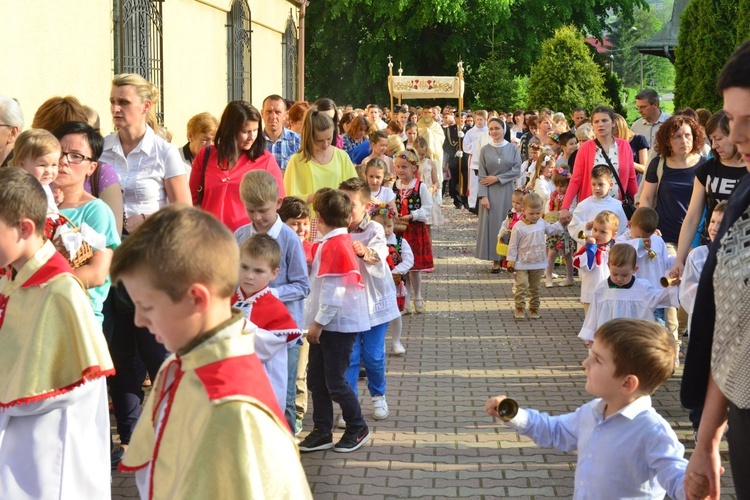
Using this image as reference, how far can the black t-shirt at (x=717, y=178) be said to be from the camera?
7.24m

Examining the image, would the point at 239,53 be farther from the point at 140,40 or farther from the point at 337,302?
the point at 337,302

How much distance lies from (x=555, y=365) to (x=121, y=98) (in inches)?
178

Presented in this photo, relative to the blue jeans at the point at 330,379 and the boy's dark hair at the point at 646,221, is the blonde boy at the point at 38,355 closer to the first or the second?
the blue jeans at the point at 330,379

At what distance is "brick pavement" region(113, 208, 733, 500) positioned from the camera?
6156mm

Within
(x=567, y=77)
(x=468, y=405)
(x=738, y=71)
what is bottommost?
(x=468, y=405)

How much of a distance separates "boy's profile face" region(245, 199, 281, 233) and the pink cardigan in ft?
17.0

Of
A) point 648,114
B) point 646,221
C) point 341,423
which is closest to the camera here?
point 341,423

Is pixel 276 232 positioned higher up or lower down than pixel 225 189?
lower down

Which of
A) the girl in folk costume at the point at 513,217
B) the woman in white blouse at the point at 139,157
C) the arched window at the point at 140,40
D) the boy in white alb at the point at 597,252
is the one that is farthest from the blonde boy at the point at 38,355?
the arched window at the point at 140,40

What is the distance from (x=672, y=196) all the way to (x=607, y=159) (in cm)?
191

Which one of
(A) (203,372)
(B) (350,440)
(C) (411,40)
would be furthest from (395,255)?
(C) (411,40)

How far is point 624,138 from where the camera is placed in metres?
11.8

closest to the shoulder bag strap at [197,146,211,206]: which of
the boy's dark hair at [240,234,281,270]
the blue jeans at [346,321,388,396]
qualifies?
the blue jeans at [346,321,388,396]

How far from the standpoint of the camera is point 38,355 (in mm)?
4125
